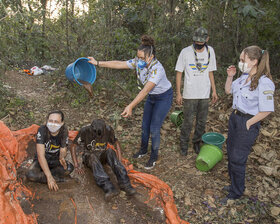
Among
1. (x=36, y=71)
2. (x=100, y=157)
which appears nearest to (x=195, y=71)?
(x=100, y=157)

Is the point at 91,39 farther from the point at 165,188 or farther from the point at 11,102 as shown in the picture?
the point at 165,188

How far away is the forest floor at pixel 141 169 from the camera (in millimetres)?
2834

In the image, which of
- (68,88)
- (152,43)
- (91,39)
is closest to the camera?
(152,43)

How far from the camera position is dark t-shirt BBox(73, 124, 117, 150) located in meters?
3.13

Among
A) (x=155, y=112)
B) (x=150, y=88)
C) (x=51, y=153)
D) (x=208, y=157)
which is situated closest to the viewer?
(x=150, y=88)

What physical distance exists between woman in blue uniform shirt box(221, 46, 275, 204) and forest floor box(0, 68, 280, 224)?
14.5 inches

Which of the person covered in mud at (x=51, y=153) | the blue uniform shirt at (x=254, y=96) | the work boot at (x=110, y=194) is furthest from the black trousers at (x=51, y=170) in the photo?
the blue uniform shirt at (x=254, y=96)

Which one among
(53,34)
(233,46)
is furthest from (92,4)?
(233,46)

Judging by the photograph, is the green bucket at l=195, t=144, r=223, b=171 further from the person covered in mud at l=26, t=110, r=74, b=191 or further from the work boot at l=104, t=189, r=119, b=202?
the person covered in mud at l=26, t=110, r=74, b=191

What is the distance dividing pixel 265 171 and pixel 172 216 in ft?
5.36

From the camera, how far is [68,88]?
18.6 ft

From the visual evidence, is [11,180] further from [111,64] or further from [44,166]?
[111,64]

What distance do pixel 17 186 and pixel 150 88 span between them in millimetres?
1877

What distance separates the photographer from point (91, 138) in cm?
319
